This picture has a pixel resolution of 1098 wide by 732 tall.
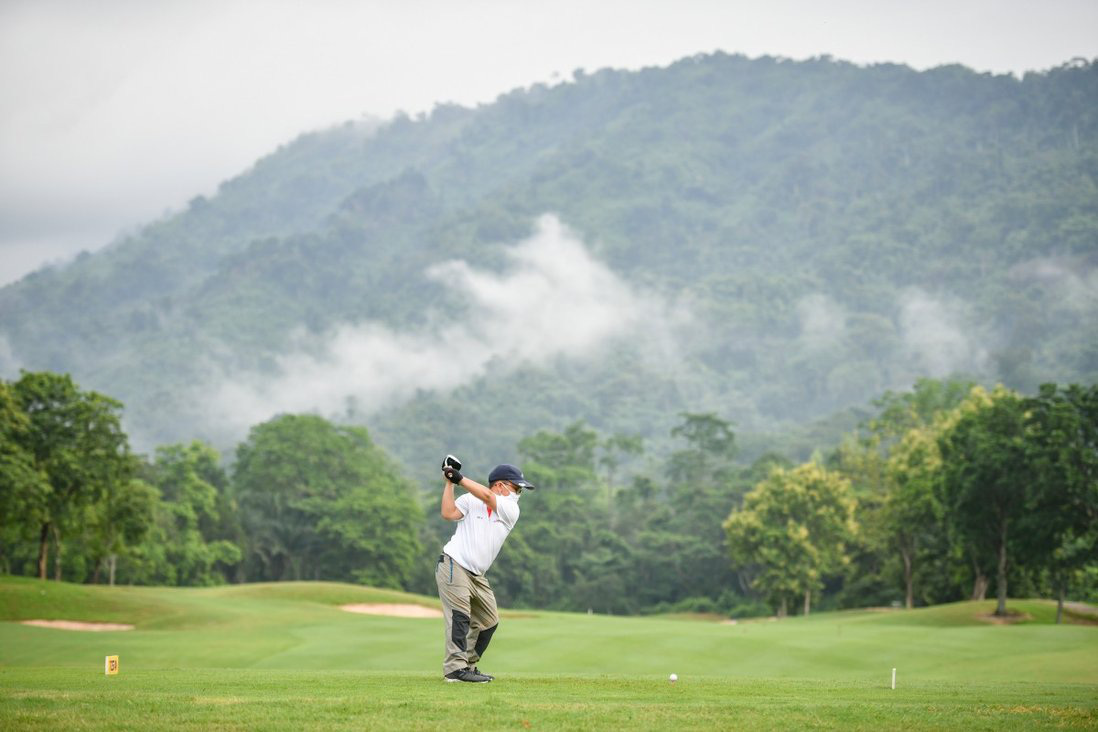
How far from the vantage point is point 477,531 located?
14695 millimetres

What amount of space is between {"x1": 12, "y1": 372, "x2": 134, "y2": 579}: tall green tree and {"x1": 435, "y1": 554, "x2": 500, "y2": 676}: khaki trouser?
149ft

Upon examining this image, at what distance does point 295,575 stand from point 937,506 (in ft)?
193

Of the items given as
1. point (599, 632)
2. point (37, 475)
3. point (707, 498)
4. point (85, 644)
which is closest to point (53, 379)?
point (37, 475)

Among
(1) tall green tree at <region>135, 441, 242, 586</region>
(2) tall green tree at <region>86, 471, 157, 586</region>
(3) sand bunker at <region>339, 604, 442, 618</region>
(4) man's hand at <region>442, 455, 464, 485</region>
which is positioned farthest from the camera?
(1) tall green tree at <region>135, 441, 242, 586</region>

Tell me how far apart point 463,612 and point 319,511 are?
87.3m

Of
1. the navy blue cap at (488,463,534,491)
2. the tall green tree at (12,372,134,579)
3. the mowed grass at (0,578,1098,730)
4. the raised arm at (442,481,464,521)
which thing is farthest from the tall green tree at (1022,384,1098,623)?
the tall green tree at (12,372,134,579)

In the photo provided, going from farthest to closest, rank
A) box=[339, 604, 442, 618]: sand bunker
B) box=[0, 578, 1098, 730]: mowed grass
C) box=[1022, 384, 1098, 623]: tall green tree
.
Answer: box=[339, 604, 442, 618]: sand bunker, box=[1022, 384, 1098, 623]: tall green tree, box=[0, 578, 1098, 730]: mowed grass

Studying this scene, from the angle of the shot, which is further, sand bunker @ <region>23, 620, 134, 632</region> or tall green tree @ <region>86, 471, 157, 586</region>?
tall green tree @ <region>86, 471, 157, 586</region>

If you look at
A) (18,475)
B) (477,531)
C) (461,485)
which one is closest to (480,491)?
(461,485)

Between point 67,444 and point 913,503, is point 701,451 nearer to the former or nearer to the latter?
point 913,503

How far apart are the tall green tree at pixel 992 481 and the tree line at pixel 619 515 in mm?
103

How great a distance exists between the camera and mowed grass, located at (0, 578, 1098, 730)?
12.0m

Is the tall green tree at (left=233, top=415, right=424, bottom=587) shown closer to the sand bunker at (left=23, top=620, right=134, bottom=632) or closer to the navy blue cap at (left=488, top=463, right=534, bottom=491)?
the sand bunker at (left=23, top=620, right=134, bottom=632)

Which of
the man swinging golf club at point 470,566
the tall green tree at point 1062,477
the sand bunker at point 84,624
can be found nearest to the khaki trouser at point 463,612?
the man swinging golf club at point 470,566
